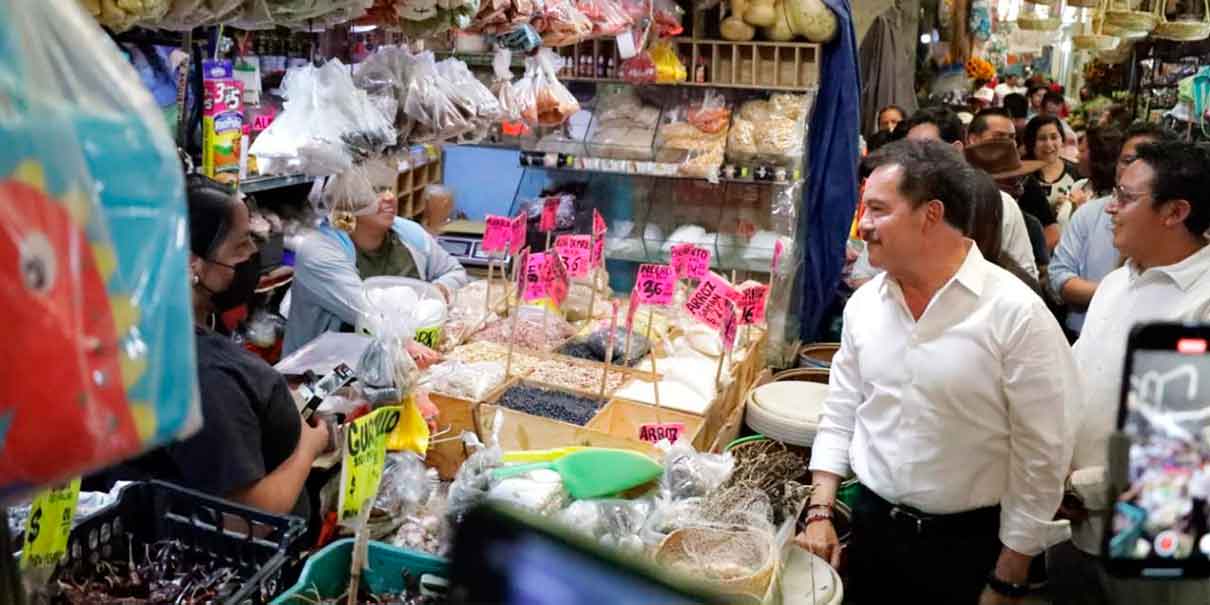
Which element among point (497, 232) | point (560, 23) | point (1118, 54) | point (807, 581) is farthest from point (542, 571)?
point (1118, 54)

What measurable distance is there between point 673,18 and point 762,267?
4.58 feet

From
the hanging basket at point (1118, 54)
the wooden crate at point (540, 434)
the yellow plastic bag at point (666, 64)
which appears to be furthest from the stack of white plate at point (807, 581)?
the hanging basket at point (1118, 54)

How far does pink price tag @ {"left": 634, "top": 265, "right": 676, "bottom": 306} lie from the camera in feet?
11.4

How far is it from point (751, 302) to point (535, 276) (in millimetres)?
775

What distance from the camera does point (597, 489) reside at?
2477 millimetres

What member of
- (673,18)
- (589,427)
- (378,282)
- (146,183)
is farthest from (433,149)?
(146,183)

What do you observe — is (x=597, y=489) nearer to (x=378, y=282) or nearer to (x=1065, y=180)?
(x=378, y=282)

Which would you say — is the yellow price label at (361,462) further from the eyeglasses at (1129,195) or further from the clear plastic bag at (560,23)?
the clear plastic bag at (560,23)

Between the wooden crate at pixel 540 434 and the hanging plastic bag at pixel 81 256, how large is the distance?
2.11m

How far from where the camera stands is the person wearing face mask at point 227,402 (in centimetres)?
189

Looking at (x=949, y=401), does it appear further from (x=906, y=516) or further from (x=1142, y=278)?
(x=1142, y=278)

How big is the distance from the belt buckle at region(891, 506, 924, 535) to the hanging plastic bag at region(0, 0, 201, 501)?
2.10 metres

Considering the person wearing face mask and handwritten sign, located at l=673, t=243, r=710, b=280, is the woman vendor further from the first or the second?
the person wearing face mask

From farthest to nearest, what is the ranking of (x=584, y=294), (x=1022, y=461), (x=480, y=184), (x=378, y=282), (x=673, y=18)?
(x=480, y=184), (x=673, y=18), (x=584, y=294), (x=378, y=282), (x=1022, y=461)
